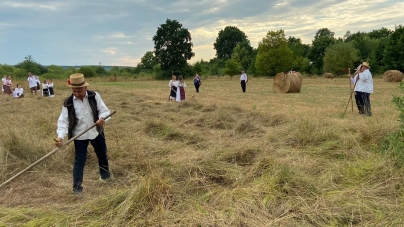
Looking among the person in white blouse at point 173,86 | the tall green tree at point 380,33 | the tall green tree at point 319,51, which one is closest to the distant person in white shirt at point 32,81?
the person in white blouse at point 173,86

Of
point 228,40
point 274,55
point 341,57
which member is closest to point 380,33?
point 341,57

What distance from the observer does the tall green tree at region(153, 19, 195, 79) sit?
51.8 metres

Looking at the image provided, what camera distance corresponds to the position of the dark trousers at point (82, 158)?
4320 millimetres

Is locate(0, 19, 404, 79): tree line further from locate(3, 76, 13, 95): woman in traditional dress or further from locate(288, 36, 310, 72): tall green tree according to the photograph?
locate(3, 76, 13, 95): woman in traditional dress

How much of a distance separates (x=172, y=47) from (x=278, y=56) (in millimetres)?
17526

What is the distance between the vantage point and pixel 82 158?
14.5ft

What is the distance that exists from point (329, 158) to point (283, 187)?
1801 millimetres

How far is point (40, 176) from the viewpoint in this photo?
4.86m

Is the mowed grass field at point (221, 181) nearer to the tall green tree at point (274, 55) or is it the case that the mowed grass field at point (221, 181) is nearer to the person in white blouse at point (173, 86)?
the person in white blouse at point (173, 86)

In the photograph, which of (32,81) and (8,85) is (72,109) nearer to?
(32,81)

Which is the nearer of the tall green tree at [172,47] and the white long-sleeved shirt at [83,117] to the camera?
the white long-sleeved shirt at [83,117]

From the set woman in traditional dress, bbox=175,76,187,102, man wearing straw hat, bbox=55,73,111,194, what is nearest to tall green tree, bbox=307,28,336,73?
woman in traditional dress, bbox=175,76,187,102

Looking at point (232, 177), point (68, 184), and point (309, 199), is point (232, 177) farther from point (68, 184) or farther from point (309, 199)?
point (68, 184)

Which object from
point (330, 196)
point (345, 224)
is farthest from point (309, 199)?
point (345, 224)
